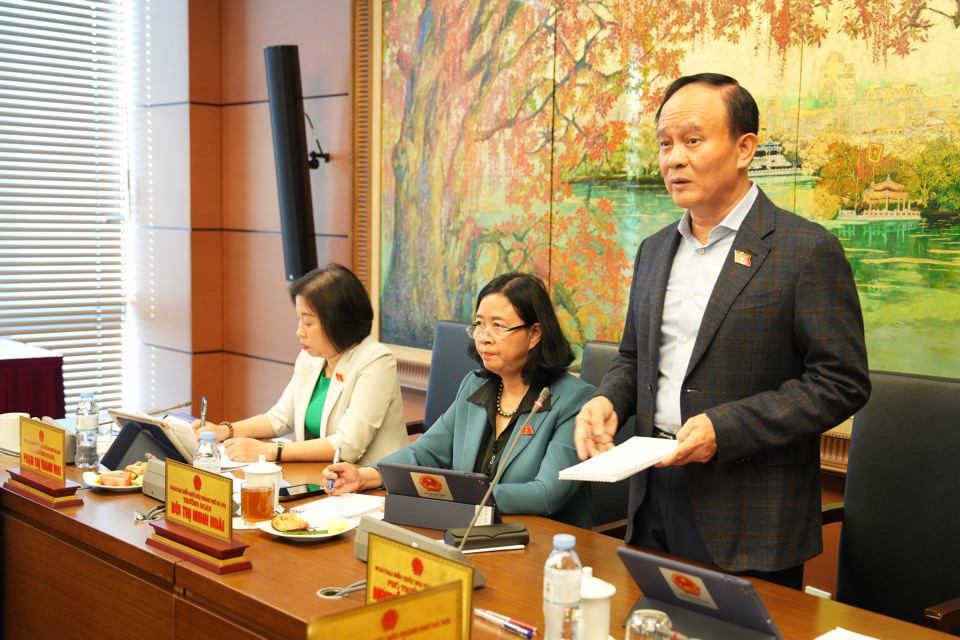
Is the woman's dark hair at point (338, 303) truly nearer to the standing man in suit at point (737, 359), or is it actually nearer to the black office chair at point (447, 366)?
the black office chair at point (447, 366)

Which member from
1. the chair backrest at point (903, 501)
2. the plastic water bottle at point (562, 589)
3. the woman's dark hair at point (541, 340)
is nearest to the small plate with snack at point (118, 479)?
the woman's dark hair at point (541, 340)

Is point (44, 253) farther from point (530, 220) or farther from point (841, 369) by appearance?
point (841, 369)

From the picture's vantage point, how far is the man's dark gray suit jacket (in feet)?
5.91

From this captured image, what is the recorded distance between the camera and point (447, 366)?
11.0 feet

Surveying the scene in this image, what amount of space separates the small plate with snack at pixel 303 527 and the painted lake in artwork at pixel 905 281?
163 cm

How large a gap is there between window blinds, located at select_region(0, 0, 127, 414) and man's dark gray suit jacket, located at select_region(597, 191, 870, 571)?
4.41m

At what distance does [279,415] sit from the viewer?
3.33 meters

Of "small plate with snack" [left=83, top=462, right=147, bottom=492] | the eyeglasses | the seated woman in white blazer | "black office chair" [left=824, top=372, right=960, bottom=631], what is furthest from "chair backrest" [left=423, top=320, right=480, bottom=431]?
"black office chair" [left=824, top=372, right=960, bottom=631]

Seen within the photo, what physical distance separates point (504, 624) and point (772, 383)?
0.74 m

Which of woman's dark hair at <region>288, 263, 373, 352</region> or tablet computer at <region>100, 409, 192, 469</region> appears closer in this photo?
tablet computer at <region>100, 409, 192, 469</region>

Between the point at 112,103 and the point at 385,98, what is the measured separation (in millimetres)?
2083

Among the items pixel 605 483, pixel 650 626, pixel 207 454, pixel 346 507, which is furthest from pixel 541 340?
pixel 650 626

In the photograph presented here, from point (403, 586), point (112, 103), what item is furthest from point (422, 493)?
point (112, 103)

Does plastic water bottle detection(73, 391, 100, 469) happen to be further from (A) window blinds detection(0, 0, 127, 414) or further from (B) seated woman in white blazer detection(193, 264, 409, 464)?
(A) window blinds detection(0, 0, 127, 414)
